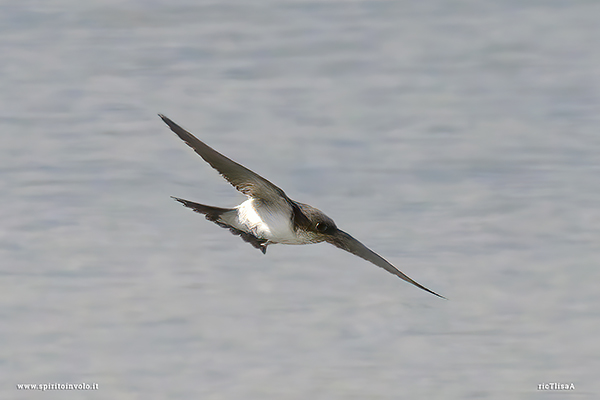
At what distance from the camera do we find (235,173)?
16.3ft

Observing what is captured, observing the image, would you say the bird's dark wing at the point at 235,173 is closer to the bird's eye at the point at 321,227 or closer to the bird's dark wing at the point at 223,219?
the bird's dark wing at the point at 223,219

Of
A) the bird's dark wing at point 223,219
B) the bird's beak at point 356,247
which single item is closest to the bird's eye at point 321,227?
the bird's beak at point 356,247

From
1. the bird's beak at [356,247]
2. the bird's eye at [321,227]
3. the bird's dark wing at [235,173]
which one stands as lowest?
the bird's beak at [356,247]

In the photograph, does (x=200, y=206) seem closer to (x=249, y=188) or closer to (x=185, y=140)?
(x=249, y=188)

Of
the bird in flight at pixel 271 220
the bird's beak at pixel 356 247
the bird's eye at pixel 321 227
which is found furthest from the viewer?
the bird's beak at pixel 356 247

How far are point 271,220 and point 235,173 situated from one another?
475 millimetres

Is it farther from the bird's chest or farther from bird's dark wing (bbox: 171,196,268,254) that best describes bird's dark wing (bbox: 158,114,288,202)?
bird's dark wing (bbox: 171,196,268,254)

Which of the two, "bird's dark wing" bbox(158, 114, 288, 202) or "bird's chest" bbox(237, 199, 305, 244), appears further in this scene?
"bird's chest" bbox(237, 199, 305, 244)

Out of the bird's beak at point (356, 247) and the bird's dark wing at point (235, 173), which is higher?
the bird's dark wing at point (235, 173)

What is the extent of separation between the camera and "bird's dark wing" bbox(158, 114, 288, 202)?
457 centimetres

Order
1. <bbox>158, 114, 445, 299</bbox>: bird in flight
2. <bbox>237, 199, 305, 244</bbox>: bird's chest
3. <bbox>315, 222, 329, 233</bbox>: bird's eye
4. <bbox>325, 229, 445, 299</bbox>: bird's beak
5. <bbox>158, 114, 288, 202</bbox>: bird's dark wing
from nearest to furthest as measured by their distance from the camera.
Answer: <bbox>158, 114, 288, 202</bbox>: bird's dark wing
<bbox>158, 114, 445, 299</bbox>: bird in flight
<bbox>237, 199, 305, 244</bbox>: bird's chest
<bbox>315, 222, 329, 233</bbox>: bird's eye
<bbox>325, 229, 445, 299</bbox>: bird's beak

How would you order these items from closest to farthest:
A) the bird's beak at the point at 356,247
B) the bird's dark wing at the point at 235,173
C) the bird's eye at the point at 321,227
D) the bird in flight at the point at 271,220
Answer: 1. the bird's dark wing at the point at 235,173
2. the bird in flight at the point at 271,220
3. the bird's eye at the point at 321,227
4. the bird's beak at the point at 356,247

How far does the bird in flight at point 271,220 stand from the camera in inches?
203

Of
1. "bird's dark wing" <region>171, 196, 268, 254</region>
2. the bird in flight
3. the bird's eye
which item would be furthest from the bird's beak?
"bird's dark wing" <region>171, 196, 268, 254</region>
